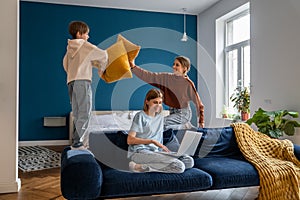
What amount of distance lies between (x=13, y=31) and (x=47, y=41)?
3146mm

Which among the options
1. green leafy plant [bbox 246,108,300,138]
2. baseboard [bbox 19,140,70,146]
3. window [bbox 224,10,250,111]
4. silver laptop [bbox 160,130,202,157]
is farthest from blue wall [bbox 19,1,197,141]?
silver laptop [bbox 160,130,202,157]

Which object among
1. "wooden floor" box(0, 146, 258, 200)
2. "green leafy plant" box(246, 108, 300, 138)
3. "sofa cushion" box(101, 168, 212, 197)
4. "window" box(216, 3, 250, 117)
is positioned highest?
"window" box(216, 3, 250, 117)

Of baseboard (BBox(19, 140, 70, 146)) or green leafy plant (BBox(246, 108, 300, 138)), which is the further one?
baseboard (BBox(19, 140, 70, 146))

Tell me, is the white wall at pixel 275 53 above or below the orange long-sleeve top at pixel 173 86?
above

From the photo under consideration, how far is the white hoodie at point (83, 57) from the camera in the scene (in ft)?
8.43

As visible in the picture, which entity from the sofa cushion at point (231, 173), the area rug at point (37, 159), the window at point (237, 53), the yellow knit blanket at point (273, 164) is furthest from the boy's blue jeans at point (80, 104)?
the window at point (237, 53)

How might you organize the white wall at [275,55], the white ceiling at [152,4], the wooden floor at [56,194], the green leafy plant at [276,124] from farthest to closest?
the white ceiling at [152,4], the white wall at [275,55], the green leafy plant at [276,124], the wooden floor at [56,194]

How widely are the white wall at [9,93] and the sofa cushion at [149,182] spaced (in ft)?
4.04

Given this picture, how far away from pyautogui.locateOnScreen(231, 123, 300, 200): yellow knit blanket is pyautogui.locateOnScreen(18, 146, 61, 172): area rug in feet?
8.33

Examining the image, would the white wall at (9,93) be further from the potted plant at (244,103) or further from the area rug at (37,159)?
the potted plant at (244,103)

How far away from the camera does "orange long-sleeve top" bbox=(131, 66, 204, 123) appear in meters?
2.82

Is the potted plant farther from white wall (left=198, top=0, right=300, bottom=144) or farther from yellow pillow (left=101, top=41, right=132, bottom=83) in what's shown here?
yellow pillow (left=101, top=41, right=132, bottom=83)

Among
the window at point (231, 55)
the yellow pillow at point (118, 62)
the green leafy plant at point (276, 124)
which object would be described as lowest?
the green leafy plant at point (276, 124)

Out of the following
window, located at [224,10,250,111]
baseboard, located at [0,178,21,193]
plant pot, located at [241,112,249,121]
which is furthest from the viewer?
window, located at [224,10,250,111]
